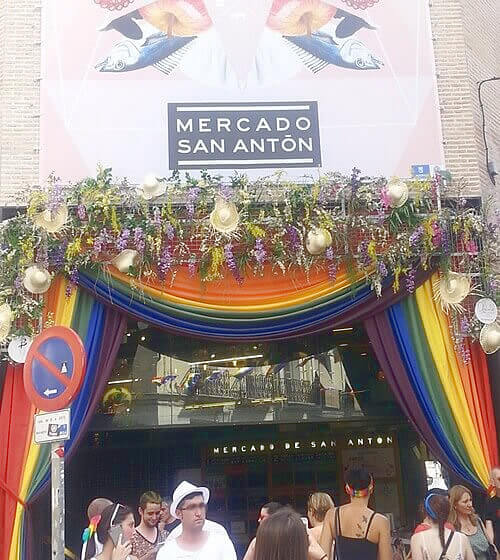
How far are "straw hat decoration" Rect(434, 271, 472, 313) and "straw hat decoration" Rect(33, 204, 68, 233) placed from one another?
417cm

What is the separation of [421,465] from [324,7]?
21.6ft

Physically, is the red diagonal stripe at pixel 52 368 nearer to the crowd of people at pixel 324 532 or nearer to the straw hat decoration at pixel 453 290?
the crowd of people at pixel 324 532

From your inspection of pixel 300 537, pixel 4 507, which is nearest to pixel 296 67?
pixel 4 507

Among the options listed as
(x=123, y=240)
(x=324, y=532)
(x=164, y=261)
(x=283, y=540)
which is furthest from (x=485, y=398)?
(x=283, y=540)

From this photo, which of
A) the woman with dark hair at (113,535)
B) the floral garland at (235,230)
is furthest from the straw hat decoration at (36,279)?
the woman with dark hair at (113,535)

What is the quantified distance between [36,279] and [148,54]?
3.13 metres

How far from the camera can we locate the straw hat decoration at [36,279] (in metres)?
7.79

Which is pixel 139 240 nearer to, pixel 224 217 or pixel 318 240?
pixel 224 217

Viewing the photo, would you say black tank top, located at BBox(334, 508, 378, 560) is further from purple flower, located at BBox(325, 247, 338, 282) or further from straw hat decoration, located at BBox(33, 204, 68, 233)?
straw hat decoration, located at BBox(33, 204, 68, 233)

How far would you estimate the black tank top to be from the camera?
17.3ft

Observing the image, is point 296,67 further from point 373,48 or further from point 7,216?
point 7,216

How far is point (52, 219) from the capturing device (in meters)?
7.74

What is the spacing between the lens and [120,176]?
849cm

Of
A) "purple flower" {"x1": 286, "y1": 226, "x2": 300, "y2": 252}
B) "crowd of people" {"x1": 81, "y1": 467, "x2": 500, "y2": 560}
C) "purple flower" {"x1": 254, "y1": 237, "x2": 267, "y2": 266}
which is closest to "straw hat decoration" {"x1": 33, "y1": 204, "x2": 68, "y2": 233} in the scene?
"purple flower" {"x1": 254, "y1": 237, "x2": 267, "y2": 266}
